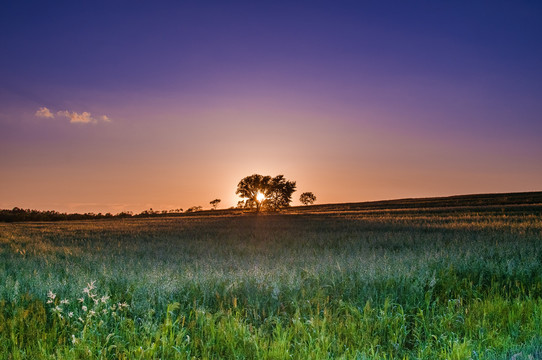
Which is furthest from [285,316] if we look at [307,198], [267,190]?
[307,198]

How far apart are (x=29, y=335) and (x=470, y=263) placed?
8.34 m

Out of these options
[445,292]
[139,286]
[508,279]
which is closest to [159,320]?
[139,286]

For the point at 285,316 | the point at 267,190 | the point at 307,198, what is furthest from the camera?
the point at 307,198

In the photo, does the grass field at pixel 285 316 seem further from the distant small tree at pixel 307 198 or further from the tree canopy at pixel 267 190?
the distant small tree at pixel 307 198

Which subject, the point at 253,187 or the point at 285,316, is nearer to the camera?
the point at 285,316

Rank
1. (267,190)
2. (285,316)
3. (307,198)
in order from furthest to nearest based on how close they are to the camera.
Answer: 1. (307,198)
2. (267,190)
3. (285,316)

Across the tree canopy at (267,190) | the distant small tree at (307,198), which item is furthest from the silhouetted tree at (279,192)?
the distant small tree at (307,198)

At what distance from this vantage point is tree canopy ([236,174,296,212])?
8362cm

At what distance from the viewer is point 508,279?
732cm

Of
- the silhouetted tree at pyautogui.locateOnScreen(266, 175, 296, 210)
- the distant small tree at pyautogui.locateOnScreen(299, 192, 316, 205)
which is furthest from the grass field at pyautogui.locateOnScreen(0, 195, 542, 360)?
the distant small tree at pyautogui.locateOnScreen(299, 192, 316, 205)

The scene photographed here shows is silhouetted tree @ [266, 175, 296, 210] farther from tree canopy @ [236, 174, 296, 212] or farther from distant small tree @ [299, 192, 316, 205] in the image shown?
distant small tree @ [299, 192, 316, 205]

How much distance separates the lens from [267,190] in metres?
83.6

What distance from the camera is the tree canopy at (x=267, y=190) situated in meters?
83.6

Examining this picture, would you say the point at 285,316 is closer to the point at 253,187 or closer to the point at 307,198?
the point at 253,187
